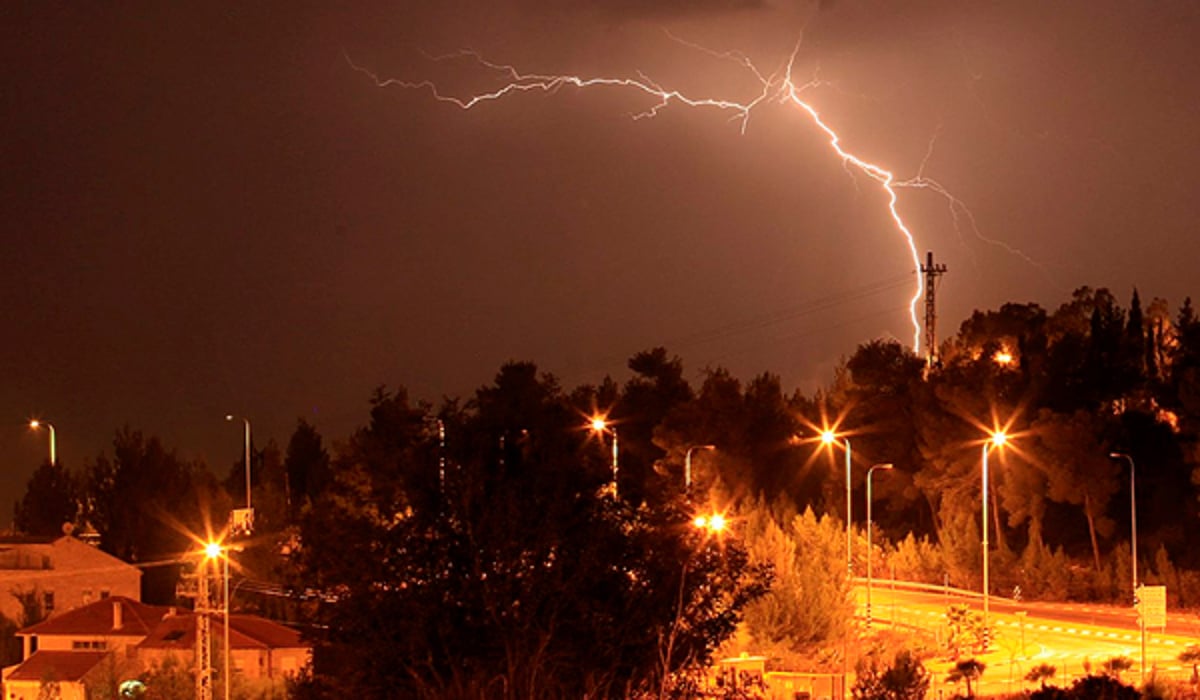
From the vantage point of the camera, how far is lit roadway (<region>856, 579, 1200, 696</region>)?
90.6ft

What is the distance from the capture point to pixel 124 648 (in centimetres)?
4697

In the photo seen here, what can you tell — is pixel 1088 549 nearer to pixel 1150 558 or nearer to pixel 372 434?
pixel 1150 558

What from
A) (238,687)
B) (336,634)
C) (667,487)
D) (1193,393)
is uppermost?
(1193,393)

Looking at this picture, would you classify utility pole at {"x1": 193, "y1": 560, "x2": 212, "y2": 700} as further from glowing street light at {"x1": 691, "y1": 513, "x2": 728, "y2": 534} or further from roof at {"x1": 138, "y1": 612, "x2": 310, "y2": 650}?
roof at {"x1": 138, "y1": 612, "x2": 310, "y2": 650}

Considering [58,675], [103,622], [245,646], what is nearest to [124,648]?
[58,675]

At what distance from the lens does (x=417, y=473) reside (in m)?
16.5

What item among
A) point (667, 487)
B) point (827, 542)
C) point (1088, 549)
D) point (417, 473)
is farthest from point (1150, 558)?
point (417, 473)

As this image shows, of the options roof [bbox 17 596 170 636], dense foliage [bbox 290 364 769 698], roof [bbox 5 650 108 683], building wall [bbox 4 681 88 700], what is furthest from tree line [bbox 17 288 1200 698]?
building wall [bbox 4 681 88 700]

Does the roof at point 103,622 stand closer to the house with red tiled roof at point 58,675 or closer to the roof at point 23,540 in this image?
the house with red tiled roof at point 58,675

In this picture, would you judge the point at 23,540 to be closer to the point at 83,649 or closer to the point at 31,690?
the point at 83,649

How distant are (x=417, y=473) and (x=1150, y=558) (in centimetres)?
3600

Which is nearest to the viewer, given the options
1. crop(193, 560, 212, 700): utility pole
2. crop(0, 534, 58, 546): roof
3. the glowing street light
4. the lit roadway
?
the glowing street light

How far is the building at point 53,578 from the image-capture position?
62000 mm

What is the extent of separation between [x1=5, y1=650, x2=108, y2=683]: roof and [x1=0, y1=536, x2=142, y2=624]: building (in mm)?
14050
